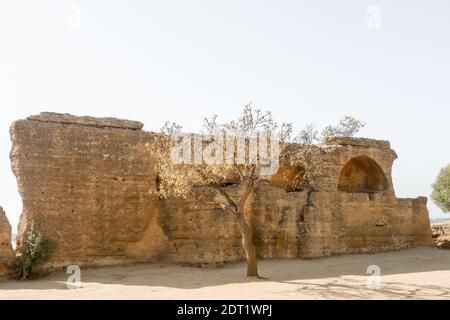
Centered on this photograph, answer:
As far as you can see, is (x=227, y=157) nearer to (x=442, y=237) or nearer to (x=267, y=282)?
(x=267, y=282)

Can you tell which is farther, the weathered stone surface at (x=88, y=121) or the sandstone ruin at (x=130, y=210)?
the weathered stone surface at (x=88, y=121)

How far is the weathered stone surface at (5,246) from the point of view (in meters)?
12.9

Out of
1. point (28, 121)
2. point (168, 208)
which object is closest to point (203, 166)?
point (168, 208)

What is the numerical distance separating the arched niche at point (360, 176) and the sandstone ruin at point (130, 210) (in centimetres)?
227

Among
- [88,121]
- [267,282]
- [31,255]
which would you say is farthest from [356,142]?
[31,255]

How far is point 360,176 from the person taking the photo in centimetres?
2042

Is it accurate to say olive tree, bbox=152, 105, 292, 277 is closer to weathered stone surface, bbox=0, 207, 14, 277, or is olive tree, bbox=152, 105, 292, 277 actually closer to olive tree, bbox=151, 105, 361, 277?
olive tree, bbox=151, 105, 361, 277

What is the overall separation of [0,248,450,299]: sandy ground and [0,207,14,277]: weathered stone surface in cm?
64

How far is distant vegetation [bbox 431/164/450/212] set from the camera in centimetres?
3506

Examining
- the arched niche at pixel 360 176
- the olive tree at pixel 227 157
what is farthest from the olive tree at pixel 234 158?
the arched niche at pixel 360 176

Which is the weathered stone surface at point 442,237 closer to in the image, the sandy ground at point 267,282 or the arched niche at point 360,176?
the arched niche at point 360,176

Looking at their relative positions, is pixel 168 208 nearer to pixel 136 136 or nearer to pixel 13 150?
pixel 136 136

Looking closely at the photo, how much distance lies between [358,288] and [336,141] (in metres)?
8.86

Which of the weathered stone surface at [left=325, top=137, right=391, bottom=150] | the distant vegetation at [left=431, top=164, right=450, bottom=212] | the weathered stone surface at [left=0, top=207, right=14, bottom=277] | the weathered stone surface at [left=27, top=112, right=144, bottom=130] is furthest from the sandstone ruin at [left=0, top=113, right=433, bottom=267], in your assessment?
the distant vegetation at [left=431, top=164, right=450, bottom=212]
